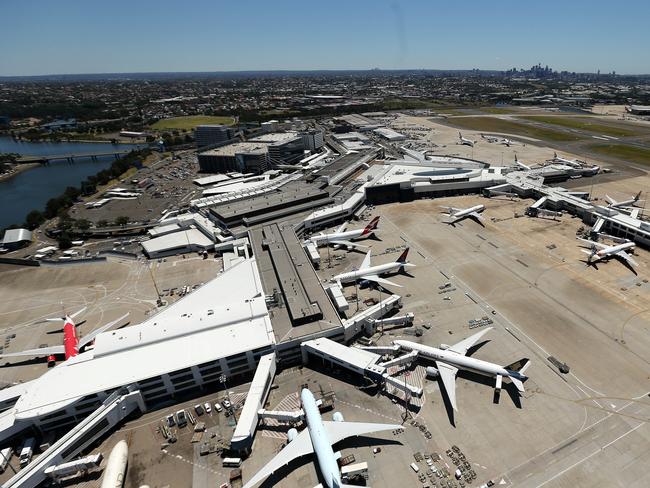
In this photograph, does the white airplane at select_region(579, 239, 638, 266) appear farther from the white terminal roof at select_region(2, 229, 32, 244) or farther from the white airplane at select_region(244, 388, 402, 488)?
the white terminal roof at select_region(2, 229, 32, 244)

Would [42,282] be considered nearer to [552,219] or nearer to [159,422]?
[159,422]

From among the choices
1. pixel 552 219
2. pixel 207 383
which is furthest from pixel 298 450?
pixel 552 219

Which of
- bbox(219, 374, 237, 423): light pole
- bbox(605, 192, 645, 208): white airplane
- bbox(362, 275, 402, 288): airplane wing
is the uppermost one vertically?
bbox(605, 192, 645, 208): white airplane

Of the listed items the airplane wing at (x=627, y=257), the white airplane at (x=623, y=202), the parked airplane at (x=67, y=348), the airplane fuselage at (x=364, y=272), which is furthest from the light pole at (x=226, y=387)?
the white airplane at (x=623, y=202)

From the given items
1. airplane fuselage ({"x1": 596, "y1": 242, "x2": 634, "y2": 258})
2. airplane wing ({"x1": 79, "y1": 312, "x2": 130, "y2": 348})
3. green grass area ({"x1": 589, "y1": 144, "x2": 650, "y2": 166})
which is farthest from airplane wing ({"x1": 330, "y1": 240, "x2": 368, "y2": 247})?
green grass area ({"x1": 589, "y1": 144, "x2": 650, "y2": 166})

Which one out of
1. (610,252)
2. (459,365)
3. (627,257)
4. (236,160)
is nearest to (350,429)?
(459,365)

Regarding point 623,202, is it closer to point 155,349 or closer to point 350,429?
point 350,429
